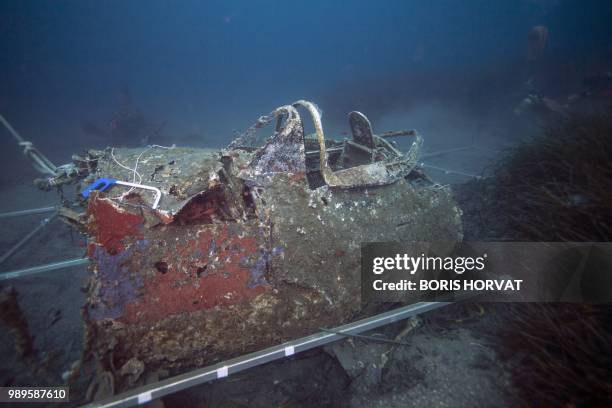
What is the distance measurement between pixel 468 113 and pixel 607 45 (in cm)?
1704

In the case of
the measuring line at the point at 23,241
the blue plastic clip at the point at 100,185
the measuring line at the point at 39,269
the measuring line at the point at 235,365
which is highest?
the blue plastic clip at the point at 100,185

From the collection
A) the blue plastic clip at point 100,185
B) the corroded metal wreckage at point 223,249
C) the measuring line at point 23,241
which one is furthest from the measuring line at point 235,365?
the measuring line at point 23,241

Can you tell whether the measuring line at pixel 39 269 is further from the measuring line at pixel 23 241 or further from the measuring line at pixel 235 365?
the measuring line at pixel 235 365

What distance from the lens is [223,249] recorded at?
7.80ft

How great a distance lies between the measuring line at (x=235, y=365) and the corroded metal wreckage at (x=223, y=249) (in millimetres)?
99

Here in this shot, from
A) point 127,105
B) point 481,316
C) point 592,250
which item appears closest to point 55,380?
point 481,316

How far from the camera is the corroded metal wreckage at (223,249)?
7.30 feet

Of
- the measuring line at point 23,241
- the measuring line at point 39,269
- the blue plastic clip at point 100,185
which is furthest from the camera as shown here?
the measuring line at point 23,241

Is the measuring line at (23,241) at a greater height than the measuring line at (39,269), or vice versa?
the measuring line at (23,241)

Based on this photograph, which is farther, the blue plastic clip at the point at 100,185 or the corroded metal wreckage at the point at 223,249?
the blue plastic clip at the point at 100,185

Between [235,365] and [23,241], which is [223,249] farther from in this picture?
[23,241]

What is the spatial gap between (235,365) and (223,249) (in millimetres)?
939

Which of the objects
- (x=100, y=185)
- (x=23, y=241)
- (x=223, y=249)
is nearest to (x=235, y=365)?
(x=223, y=249)

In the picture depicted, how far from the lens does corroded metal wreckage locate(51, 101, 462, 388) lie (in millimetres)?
2225
